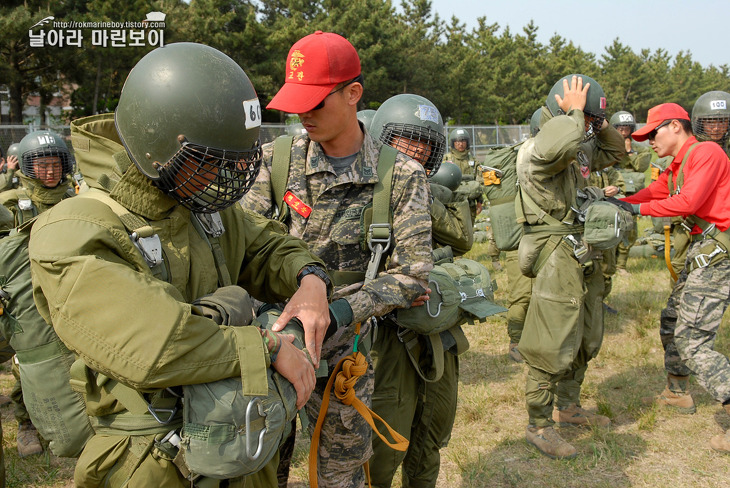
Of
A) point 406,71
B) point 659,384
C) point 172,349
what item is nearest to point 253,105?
point 172,349

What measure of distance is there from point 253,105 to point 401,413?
1977mm

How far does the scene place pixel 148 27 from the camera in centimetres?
2017

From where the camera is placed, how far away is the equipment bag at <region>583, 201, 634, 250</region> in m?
4.54

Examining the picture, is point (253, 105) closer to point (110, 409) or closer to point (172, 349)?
point (172, 349)

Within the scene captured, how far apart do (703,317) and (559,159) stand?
184 cm

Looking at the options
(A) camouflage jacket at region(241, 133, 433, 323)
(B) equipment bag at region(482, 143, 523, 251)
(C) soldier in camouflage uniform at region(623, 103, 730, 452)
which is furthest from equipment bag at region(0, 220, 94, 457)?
(C) soldier in camouflage uniform at region(623, 103, 730, 452)

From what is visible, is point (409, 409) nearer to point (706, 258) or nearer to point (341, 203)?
point (341, 203)

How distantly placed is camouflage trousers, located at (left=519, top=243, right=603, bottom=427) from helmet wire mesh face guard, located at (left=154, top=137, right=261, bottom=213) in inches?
129

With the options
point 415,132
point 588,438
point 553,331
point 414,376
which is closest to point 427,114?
point 415,132

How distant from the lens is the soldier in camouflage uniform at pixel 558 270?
449 centimetres

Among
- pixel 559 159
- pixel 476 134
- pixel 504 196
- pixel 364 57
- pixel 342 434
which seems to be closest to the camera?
pixel 342 434

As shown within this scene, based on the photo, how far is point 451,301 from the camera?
3143 mm

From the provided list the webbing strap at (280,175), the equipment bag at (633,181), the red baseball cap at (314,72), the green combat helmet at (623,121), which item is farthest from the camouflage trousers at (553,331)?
the green combat helmet at (623,121)

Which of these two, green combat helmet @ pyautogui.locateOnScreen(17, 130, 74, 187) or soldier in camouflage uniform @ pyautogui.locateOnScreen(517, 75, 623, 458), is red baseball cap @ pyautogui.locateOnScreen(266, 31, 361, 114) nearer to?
soldier in camouflage uniform @ pyautogui.locateOnScreen(517, 75, 623, 458)
